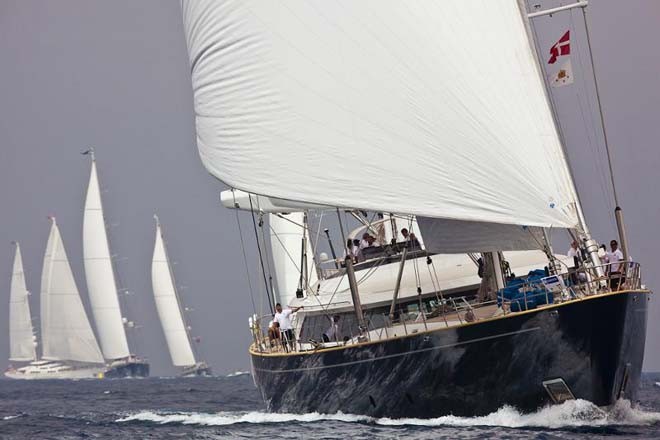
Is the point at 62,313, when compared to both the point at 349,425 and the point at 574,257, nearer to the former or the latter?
the point at 349,425

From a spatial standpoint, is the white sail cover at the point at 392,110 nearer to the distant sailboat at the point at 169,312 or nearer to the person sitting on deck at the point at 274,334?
the person sitting on deck at the point at 274,334

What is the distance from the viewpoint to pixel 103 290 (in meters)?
94.1

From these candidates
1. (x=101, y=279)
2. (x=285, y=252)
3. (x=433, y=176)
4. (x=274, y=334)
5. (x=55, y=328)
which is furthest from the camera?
(x=55, y=328)

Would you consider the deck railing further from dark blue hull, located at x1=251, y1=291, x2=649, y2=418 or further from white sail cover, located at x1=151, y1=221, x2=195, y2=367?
white sail cover, located at x1=151, y1=221, x2=195, y2=367

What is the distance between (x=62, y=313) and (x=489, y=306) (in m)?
75.0

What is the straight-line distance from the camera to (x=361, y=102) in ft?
74.6

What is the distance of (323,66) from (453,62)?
2.49 metres

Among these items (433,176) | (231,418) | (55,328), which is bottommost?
(231,418)

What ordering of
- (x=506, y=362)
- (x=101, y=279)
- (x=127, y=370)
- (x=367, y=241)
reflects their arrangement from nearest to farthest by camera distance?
(x=506, y=362)
(x=367, y=241)
(x=101, y=279)
(x=127, y=370)

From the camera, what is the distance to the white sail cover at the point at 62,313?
93.3 m

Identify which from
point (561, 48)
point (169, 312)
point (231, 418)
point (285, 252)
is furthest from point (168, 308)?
point (561, 48)

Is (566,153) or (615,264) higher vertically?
(566,153)

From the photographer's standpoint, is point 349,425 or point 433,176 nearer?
point 433,176

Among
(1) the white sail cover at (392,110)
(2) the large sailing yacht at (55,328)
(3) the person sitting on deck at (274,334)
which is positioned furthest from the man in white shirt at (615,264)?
(2) the large sailing yacht at (55,328)
